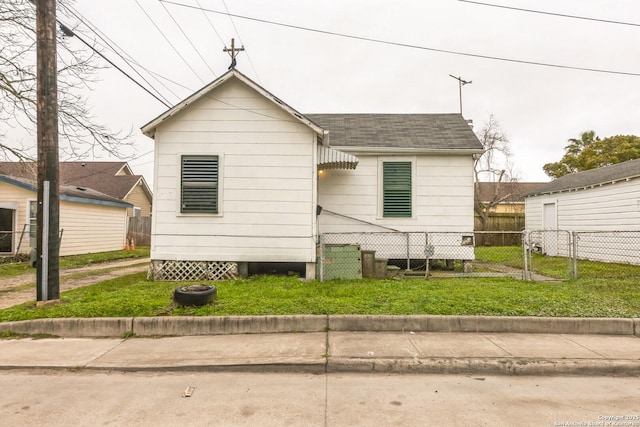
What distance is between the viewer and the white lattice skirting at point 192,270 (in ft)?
26.1

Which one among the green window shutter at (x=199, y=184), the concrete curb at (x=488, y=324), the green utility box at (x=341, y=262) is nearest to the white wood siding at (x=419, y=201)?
the green utility box at (x=341, y=262)

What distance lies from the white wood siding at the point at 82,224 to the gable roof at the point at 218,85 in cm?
908

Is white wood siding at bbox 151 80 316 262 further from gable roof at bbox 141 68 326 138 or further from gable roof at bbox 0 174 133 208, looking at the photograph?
gable roof at bbox 0 174 133 208

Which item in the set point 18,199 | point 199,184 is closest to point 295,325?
point 199,184

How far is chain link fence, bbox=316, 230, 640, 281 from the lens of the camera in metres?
7.95

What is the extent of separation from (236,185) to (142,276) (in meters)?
3.72

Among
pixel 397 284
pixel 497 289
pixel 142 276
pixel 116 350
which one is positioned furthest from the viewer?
pixel 142 276

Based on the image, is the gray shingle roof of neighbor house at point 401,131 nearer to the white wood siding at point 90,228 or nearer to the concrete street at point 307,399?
the concrete street at point 307,399

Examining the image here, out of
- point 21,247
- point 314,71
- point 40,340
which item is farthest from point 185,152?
point 21,247

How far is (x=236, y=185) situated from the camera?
7938 millimetres

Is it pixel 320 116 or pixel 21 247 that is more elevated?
pixel 320 116

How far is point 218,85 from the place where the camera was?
786 cm

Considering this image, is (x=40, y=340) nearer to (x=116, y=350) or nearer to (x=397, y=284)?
(x=116, y=350)

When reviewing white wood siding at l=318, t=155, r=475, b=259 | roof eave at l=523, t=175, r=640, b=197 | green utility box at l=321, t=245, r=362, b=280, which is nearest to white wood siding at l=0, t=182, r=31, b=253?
white wood siding at l=318, t=155, r=475, b=259
